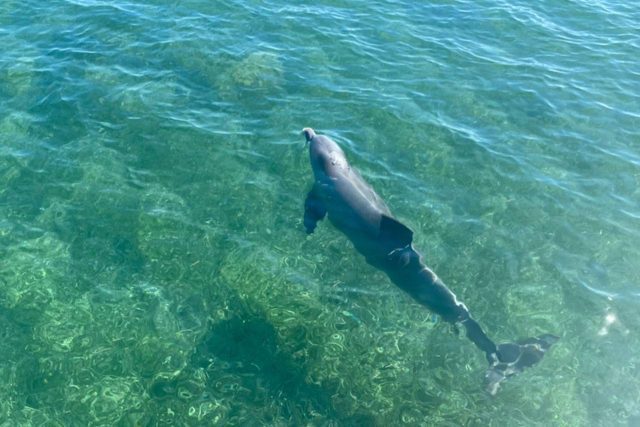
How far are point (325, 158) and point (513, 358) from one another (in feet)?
24.8

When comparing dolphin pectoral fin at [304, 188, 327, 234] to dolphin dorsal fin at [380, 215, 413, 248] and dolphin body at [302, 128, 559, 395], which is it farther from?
dolphin dorsal fin at [380, 215, 413, 248]

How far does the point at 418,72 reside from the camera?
22781 millimetres

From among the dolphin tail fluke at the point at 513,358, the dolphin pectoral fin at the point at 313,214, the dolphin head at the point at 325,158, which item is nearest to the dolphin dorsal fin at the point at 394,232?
the dolphin pectoral fin at the point at 313,214

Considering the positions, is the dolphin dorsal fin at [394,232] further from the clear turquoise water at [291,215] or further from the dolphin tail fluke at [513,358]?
the dolphin tail fluke at [513,358]

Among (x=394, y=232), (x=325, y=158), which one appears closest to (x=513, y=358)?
(x=394, y=232)

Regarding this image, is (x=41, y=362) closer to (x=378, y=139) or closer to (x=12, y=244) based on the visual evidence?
(x=12, y=244)

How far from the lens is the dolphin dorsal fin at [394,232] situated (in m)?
12.7

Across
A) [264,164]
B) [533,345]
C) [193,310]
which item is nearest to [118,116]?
[264,164]

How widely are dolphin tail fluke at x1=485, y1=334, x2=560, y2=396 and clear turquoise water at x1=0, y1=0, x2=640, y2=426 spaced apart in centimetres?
30

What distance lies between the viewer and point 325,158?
15.6m

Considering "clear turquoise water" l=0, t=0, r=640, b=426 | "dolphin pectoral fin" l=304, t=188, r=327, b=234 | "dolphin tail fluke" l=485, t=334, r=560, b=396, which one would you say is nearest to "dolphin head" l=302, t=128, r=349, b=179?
"dolphin pectoral fin" l=304, t=188, r=327, b=234

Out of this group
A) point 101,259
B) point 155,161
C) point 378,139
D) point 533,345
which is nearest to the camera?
point 533,345

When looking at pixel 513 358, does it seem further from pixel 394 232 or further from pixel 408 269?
pixel 394 232

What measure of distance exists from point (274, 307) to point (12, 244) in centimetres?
781
